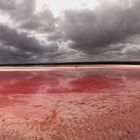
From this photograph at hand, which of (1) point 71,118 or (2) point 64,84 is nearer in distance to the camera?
(1) point 71,118

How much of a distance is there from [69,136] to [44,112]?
340 cm

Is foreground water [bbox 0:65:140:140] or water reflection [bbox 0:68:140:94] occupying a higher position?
water reflection [bbox 0:68:140:94]

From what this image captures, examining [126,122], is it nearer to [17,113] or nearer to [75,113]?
[75,113]

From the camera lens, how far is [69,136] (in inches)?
347

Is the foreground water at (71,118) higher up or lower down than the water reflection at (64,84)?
lower down

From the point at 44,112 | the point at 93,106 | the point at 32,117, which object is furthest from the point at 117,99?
the point at 32,117

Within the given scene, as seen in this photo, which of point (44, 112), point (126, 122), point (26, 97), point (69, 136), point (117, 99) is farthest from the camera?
point (26, 97)

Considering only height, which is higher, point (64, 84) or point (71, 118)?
point (64, 84)

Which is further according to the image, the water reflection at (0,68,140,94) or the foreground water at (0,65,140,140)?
the water reflection at (0,68,140,94)

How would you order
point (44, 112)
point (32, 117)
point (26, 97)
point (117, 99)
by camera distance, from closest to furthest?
point (32, 117)
point (44, 112)
point (117, 99)
point (26, 97)

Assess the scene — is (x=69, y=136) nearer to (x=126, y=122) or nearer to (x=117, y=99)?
(x=126, y=122)

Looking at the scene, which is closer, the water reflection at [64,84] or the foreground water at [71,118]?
the foreground water at [71,118]


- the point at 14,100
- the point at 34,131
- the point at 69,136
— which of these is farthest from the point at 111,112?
the point at 14,100

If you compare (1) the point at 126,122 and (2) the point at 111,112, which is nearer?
(1) the point at 126,122
